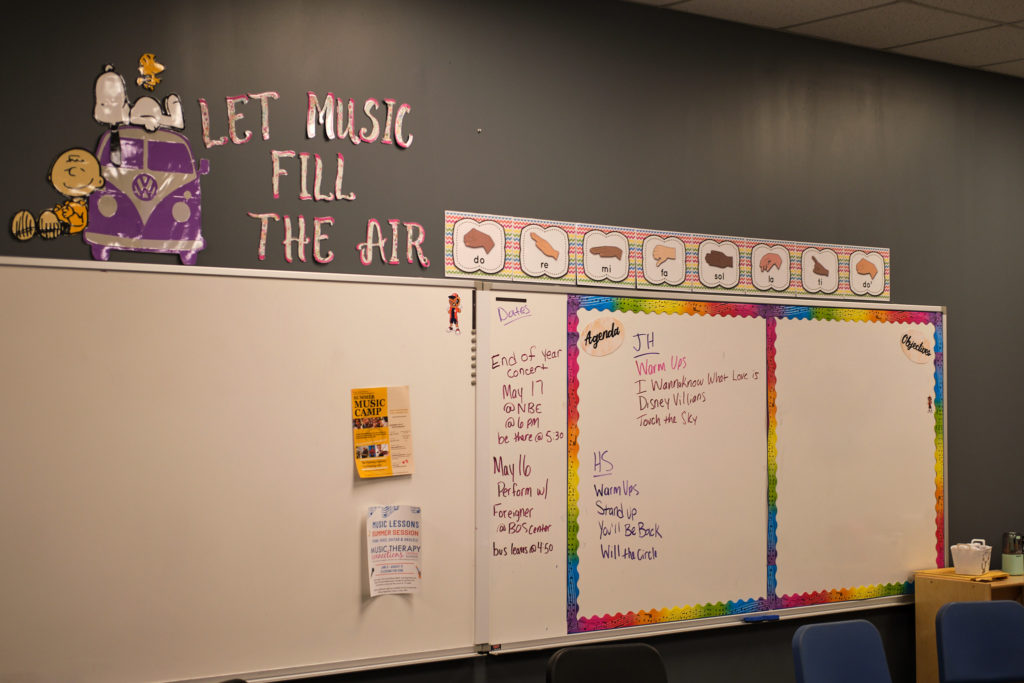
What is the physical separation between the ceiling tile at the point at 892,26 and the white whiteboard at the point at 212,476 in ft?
6.60

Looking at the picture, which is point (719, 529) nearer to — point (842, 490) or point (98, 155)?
point (842, 490)

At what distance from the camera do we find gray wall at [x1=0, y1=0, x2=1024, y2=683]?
2734 millimetres

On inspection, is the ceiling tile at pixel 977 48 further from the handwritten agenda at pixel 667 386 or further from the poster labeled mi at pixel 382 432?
the poster labeled mi at pixel 382 432

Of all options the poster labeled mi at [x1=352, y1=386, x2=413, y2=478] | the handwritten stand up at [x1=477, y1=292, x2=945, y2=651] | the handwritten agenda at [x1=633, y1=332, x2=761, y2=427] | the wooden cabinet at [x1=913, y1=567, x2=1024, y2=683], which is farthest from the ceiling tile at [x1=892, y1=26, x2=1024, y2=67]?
the poster labeled mi at [x1=352, y1=386, x2=413, y2=478]

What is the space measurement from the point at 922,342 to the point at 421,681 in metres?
2.54

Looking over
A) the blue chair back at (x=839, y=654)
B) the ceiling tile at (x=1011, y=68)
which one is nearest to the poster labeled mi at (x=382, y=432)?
the blue chair back at (x=839, y=654)

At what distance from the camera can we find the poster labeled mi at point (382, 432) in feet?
9.36

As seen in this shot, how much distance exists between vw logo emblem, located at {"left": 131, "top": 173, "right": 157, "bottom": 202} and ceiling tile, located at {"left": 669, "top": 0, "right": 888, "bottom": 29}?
2.01 m

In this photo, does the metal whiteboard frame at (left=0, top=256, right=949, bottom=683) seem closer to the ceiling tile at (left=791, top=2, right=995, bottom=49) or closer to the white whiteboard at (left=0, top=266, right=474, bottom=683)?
the white whiteboard at (left=0, top=266, right=474, bottom=683)

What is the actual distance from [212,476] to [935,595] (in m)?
2.90

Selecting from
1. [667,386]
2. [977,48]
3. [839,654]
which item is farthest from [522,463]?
[977,48]

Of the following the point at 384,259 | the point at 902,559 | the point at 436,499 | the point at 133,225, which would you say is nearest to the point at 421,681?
the point at 436,499

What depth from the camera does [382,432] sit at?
9.45 ft

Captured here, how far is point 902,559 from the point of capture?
3824 millimetres
